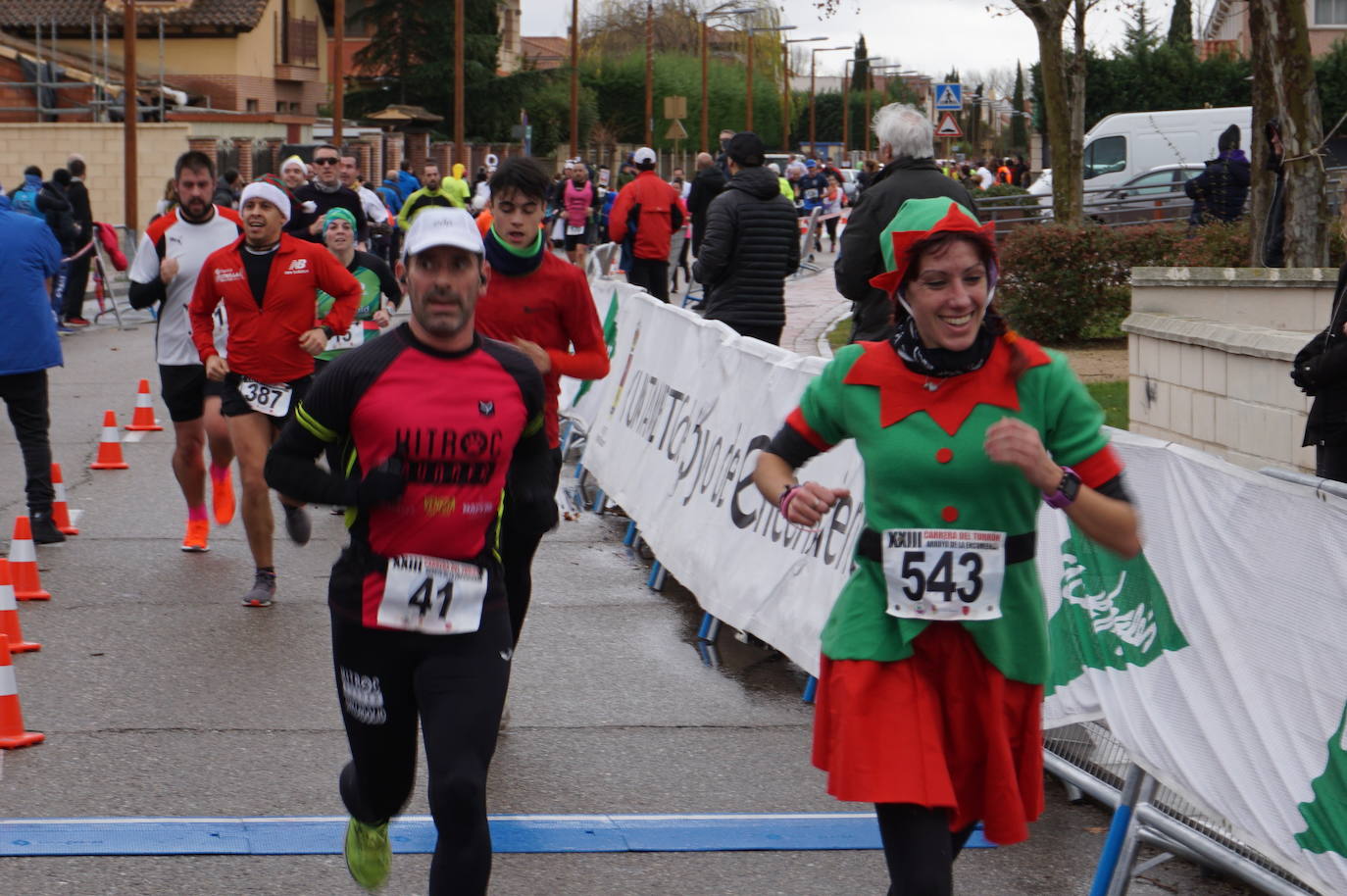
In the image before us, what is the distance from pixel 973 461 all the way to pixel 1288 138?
32.9 ft

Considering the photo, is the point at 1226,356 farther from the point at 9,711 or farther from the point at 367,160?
the point at 367,160

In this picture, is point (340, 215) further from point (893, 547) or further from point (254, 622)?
point (893, 547)

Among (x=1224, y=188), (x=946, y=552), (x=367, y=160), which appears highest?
(x=367, y=160)

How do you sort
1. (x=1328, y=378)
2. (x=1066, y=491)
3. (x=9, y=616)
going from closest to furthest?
(x=1066, y=491), (x=1328, y=378), (x=9, y=616)

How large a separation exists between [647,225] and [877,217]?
11408 millimetres

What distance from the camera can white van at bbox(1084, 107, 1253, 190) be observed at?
125ft

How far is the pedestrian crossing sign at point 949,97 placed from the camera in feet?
97.6

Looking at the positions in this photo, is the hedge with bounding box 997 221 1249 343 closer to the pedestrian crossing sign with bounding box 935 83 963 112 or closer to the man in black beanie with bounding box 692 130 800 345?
the man in black beanie with bounding box 692 130 800 345

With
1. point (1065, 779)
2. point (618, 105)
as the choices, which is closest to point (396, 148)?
point (618, 105)

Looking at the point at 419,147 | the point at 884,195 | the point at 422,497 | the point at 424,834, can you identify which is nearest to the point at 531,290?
the point at 424,834

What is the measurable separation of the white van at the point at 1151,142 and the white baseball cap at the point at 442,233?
35360 millimetres

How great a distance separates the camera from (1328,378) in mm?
A: 6051

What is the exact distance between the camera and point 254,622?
831cm

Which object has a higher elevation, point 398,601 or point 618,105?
point 618,105
